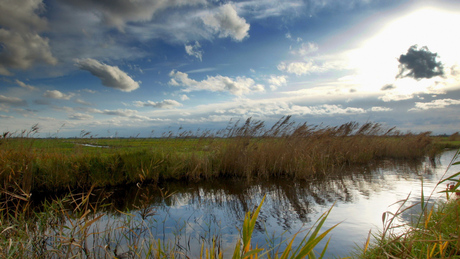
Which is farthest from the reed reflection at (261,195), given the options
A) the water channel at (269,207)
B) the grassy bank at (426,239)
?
the grassy bank at (426,239)

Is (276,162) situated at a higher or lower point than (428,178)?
higher

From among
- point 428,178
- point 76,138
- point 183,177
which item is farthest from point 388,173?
point 76,138

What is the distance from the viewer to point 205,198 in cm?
717

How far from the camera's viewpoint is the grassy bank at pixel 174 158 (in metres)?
7.65

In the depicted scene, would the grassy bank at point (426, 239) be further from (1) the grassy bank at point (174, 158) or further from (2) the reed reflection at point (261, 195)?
(1) the grassy bank at point (174, 158)

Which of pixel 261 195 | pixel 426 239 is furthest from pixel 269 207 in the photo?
pixel 426 239

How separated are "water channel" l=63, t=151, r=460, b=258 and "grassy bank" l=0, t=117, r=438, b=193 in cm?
70

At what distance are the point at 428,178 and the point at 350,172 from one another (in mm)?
2698

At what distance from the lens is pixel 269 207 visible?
607 cm

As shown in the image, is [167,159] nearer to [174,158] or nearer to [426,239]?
[174,158]

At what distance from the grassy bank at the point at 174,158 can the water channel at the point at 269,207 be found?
0.70 m

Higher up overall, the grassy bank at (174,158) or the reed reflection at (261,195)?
the grassy bank at (174,158)

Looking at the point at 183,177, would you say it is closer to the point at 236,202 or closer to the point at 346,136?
the point at 236,202

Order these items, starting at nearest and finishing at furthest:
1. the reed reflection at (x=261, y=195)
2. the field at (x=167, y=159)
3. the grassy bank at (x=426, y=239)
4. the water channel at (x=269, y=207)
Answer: the grassy bank at (x=426, y=239), the water channel at (x=269, y=207), the reed reflection at (x=261, y=195), the field at (x=167, y=159)
